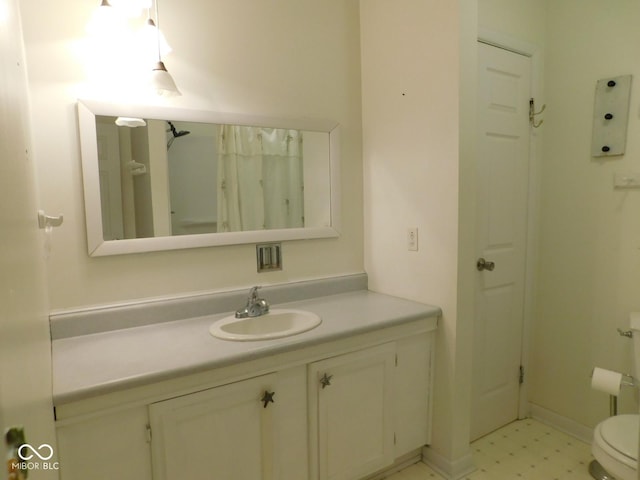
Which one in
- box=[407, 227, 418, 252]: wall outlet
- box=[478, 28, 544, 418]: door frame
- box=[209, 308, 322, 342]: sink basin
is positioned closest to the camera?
box=[209, 308, 322, 342]: sink basin

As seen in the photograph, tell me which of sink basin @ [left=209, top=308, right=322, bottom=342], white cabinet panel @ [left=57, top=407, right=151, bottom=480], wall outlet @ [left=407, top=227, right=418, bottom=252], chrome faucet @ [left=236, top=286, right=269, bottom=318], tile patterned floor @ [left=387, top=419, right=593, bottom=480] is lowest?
tile patterned floor @ [left=387, top=419, right=593, bottom=480]

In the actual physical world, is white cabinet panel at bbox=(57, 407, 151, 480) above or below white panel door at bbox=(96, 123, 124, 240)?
below

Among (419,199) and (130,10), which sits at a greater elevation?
(130,10)

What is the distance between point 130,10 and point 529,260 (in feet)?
7.57

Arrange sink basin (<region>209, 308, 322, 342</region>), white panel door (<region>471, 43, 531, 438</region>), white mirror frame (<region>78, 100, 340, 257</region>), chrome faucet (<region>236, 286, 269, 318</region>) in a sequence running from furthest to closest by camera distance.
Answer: white panel door (<region>471, 43, 531, 438</region>), chrome faucet (<region>236, 286, 269, 318</region>), sink basin (<region>209, 308, 322, 342</region>), white mirror frame (<region>78, 100, 340, 257</region>)

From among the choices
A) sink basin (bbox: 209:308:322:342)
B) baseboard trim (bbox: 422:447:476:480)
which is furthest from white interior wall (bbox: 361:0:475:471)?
sink basin (bbox: 209:308:322:342)

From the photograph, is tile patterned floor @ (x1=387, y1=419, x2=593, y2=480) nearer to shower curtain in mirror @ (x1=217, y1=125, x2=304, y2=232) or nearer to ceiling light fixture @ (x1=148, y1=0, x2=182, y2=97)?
shower curtain in mirror @ (x1=217, y1=125, x2=304, y2=232)

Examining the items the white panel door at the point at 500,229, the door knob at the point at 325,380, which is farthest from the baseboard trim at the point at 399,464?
the door knob at the point at 325,380

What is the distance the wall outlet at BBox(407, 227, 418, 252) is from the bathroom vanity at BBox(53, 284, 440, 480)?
28 centimetres

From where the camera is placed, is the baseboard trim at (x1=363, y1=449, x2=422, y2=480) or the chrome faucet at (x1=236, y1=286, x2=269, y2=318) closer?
the chrome faucet at (x1=236, y1=286, x2=269, y2=318)

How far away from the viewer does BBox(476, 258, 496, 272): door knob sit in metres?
2.01

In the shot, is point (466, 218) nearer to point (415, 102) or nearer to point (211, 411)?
point (415, 102)

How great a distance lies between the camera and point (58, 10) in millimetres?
1455

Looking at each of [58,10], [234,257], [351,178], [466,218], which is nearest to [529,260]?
[466,218]
